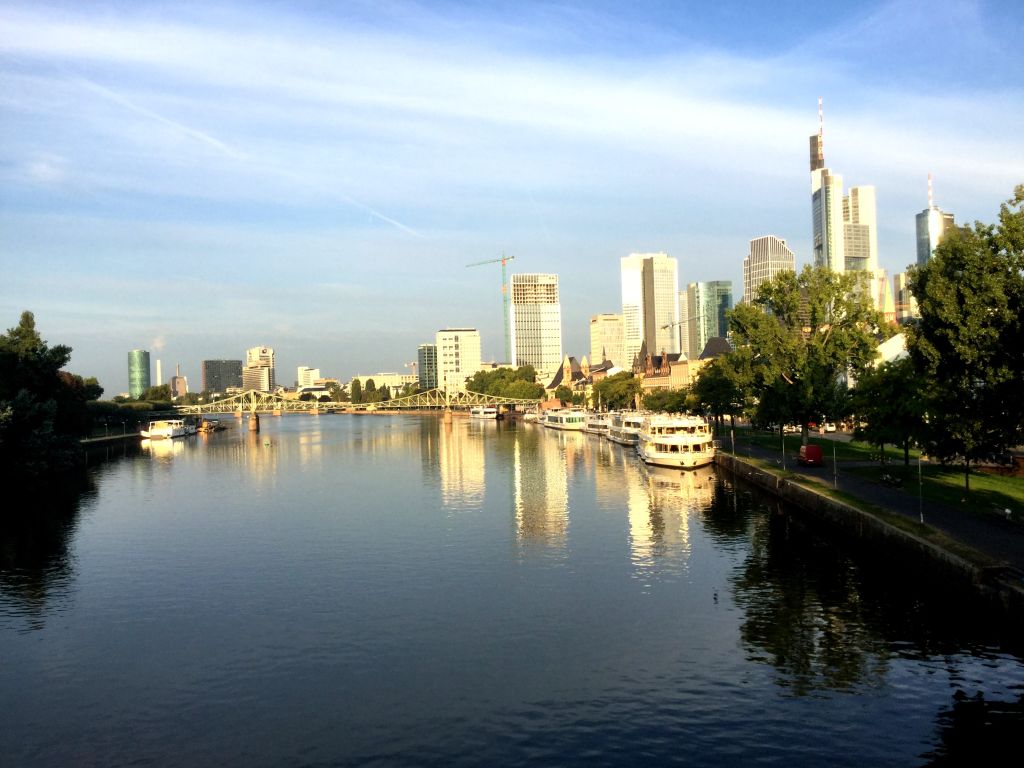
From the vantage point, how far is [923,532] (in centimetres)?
3722

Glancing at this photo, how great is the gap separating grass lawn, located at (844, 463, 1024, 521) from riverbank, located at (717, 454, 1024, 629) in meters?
1.12

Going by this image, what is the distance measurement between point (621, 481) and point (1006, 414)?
41.9 m

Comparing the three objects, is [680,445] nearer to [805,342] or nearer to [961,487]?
[805,342]

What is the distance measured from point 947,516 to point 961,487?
1001cm

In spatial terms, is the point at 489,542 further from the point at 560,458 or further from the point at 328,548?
the point at 560,458

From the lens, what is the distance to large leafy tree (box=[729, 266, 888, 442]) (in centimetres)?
8275

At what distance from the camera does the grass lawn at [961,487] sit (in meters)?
43.0

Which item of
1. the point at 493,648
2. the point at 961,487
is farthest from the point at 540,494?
the point at 493,648

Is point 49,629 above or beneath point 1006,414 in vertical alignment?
beneath

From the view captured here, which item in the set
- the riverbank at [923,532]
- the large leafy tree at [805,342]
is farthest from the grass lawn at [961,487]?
the large leafy tree at [805,342]

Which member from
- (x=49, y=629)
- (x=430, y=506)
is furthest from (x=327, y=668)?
(x=430, y=506)

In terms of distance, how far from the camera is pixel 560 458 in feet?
348

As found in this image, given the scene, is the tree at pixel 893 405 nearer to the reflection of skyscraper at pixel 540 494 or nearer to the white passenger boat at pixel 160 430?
the reflection of skyscraper at pixel 540 494

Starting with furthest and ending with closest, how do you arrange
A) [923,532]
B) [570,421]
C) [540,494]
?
1. [570,421]
2. [540,494]
3. [923,532]
